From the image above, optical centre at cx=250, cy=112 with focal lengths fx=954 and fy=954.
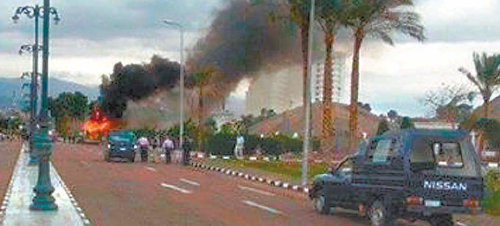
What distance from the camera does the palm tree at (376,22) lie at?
48438 mm

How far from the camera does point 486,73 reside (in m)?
63.3

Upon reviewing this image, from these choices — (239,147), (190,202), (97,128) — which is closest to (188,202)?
(190,202)

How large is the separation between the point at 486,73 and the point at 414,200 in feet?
154

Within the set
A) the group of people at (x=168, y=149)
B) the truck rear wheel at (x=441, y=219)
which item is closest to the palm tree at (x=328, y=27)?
the group of people at (x=168, y=149)

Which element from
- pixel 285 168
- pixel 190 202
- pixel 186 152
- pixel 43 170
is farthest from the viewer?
pixel 186 152

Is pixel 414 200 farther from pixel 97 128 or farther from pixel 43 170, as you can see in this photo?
pixel 97 128

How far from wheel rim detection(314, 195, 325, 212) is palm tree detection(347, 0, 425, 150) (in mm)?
25896

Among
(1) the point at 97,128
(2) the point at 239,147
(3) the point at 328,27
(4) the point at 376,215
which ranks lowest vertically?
(4) the point at 376,215

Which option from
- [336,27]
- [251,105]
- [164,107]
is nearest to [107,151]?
[336,27]

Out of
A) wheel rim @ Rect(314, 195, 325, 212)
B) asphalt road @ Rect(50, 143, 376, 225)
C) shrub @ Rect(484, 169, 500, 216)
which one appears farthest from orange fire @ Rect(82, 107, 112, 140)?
wheel rim @ Rect(314, 195, 325, 212)

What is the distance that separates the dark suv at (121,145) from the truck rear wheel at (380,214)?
38456 mm

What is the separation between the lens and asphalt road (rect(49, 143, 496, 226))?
20.5 meters

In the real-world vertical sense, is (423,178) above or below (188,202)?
above

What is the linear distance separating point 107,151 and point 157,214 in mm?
37388
